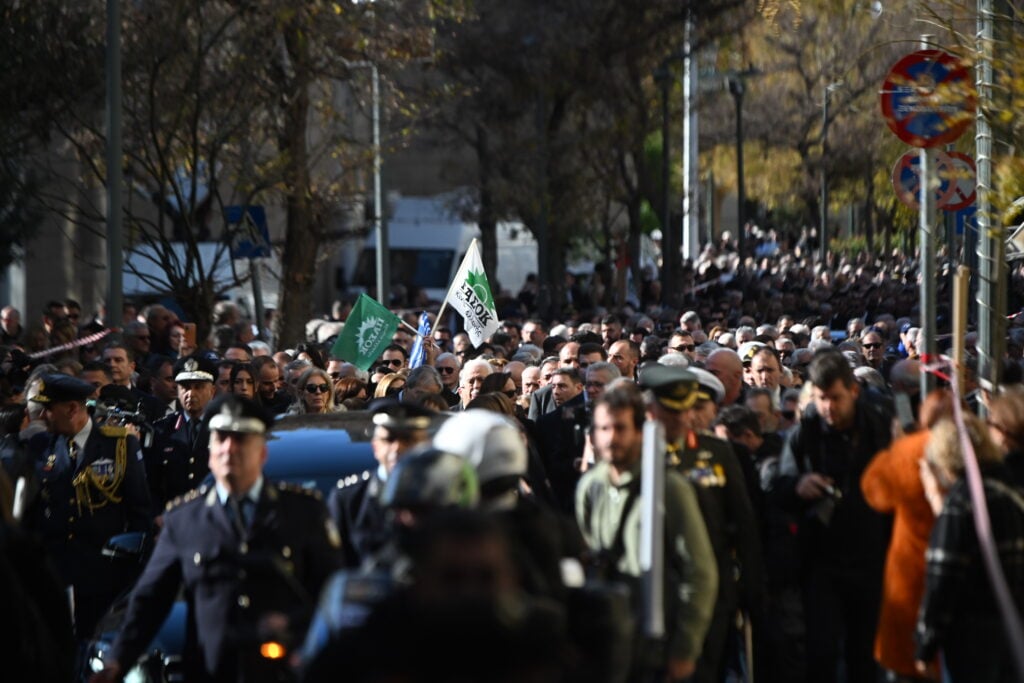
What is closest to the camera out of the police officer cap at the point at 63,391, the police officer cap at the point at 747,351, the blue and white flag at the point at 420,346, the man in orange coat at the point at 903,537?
the man in orange coat at the point at 903,537

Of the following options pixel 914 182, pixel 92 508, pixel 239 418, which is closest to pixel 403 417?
pixel 239 418

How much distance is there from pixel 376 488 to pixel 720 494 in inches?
66.8

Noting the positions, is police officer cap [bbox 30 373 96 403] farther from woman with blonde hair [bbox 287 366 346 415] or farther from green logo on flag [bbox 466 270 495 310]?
green logo on flag [bbox 466 270 495 310]

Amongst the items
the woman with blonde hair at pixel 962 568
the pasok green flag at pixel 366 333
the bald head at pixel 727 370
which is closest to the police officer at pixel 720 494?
the woman with blonde hair at pixel 962 568

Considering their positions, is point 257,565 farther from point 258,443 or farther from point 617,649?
point 617,649

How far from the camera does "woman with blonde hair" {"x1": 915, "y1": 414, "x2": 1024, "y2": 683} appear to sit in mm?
7285

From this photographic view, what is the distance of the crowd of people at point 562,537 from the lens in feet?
A: 15.6

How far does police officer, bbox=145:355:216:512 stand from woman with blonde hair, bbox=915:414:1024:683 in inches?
177

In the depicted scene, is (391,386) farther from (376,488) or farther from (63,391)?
(376,488)

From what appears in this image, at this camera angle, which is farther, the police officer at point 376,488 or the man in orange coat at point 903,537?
the man in orange coat at point 903,537

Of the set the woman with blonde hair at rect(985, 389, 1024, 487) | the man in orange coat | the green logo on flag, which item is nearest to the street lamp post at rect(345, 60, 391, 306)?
the green logo on flag

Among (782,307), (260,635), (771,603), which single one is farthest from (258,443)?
(782,307)

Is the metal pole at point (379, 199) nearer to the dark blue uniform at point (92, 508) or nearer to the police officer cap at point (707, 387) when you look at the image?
the dark blue uniform at point (92, 508)

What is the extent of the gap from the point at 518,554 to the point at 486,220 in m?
31.4
